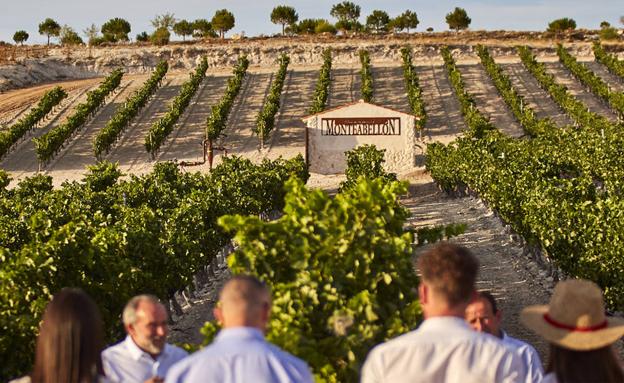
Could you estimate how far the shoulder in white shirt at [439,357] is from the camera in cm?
454

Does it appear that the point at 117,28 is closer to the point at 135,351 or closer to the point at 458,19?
the point at 458,19

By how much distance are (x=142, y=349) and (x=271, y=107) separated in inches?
1880

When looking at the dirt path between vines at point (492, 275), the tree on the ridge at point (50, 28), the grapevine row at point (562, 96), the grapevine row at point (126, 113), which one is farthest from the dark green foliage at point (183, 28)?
Result: the dirt path between vines at point (492, 275)

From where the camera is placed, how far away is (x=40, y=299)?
10.9 metres

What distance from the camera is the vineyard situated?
7.23m

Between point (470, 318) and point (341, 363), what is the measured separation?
116cm

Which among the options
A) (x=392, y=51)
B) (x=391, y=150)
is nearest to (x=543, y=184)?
(x=391, y=150)

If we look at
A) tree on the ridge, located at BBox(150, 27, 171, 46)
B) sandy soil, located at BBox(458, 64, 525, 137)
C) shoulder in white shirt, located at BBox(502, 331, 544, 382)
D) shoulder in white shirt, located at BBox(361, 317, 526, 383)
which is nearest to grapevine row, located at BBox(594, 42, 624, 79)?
sandy soil, located at BBox(458, 64, 525, 137)

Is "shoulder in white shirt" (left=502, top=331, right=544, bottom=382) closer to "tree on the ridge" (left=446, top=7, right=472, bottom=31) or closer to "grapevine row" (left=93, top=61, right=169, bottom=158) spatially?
"grapevine row" (left=93, top=61, right=169, bottom=158)

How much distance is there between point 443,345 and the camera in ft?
15.0

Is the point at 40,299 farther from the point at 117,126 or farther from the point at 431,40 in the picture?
the point at 431,40

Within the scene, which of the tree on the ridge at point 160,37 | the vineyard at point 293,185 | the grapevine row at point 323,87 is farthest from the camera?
the tree on the ridge at point 160,37

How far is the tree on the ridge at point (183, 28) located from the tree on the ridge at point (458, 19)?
98.3 ft

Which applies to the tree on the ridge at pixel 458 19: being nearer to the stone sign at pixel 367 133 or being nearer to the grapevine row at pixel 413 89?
the grapevine row at pixel 413 89
